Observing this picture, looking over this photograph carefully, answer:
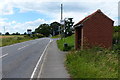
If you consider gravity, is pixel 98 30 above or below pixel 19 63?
above

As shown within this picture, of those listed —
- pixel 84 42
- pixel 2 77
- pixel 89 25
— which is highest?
pixel 89 25

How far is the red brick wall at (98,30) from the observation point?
1741cm

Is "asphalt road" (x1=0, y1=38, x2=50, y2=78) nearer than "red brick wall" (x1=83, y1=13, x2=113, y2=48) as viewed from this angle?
Yes

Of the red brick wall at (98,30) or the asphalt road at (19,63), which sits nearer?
the asphalt road at (19,63)

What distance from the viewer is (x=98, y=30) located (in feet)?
57.4

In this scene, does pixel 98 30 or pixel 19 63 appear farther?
pixel 98 30

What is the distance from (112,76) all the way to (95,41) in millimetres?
10353

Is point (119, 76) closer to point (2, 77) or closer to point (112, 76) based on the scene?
point (112, 76)

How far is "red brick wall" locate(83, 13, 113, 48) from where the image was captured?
17.4 meters

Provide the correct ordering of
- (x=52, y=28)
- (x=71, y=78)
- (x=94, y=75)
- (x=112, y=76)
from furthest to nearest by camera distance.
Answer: (x=52, y=28), (x=71, y=78), (x=94, y=75), (x=112, y=76)

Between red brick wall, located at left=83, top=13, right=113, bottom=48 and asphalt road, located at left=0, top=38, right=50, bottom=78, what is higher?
red brick wall, located at left=83, top=13, right=113, bottom=48

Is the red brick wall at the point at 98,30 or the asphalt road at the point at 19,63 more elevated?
the red brick wall at the point at 98,30

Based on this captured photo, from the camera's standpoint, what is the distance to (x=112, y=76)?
24.3 feet

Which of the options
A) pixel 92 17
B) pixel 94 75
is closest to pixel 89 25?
pixel 92 17
